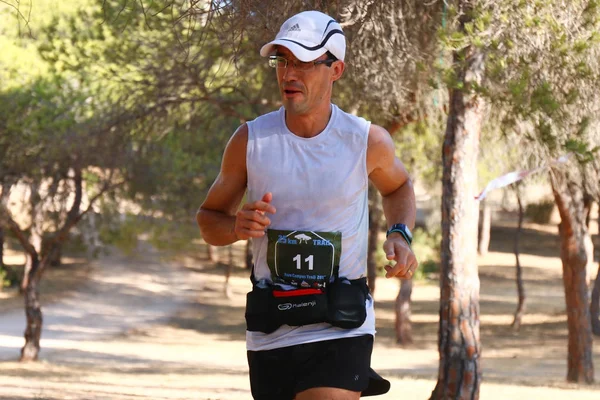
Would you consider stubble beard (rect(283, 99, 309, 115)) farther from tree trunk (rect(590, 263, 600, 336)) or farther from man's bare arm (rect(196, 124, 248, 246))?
tree trunk (rect(590, 263, 600, 336))

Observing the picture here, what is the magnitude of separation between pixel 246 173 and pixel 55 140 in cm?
1442

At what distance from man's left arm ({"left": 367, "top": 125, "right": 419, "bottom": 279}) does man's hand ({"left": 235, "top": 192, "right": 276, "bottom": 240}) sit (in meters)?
0.43

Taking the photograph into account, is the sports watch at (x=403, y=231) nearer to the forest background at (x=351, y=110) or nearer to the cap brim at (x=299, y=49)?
the cap brim at (x=299, y=49)

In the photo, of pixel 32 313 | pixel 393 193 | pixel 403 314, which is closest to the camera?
pixel 393 193

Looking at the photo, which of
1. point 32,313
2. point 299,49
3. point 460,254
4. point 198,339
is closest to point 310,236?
point 299,49

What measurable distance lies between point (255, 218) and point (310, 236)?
26cm

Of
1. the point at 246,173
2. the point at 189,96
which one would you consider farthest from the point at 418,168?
the point at 246,173

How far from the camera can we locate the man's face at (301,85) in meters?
3.36

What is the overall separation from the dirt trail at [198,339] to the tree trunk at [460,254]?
206cm

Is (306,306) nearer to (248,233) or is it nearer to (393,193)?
(248,233)

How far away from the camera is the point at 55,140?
1741 cm

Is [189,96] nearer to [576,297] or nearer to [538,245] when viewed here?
[576,297]

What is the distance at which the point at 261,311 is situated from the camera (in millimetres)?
3369

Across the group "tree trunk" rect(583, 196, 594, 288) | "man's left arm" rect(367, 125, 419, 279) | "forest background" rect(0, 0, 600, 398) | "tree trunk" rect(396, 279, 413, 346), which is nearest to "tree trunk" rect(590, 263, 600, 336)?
"forest background" rect(0, 0, 600, 398)
